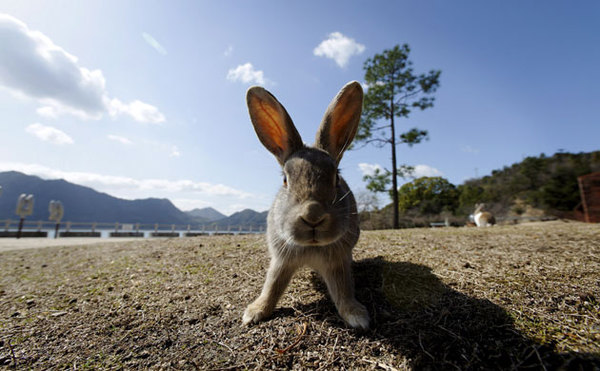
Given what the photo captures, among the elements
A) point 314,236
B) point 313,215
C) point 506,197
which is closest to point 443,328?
point 314,236

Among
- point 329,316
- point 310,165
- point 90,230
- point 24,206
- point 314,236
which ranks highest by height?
point 310,165

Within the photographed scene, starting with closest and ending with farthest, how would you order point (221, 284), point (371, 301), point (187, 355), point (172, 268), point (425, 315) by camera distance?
point (187, 355)
point (425, 315)
point (371, 301)
point (221, 284)
point (172, 268)

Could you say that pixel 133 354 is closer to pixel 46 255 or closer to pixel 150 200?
pixel 46 255

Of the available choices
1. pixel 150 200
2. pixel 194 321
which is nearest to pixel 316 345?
pixel 194 321

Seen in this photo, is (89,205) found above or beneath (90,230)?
above

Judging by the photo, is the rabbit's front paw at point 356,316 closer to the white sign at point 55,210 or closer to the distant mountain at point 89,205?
the white sign at point 55,210

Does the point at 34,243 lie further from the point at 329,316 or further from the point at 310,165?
the point at 310,165
